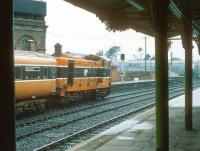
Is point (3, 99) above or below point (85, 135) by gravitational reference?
above

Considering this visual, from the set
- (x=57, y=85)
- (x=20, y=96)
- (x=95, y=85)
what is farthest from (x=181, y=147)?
(x=95, y=85)

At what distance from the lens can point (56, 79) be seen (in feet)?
73.1

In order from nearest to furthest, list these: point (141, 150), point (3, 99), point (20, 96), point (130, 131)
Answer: point (3, 99) → point (141, 150) → point (130, 131) → point (20, 96)

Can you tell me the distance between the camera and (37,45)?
4922 cm

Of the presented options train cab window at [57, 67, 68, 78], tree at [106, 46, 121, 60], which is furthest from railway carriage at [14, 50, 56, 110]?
tree at [106, 46, 121, 60]

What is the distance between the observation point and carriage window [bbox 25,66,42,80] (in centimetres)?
1838

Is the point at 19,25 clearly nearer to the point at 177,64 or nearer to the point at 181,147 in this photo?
the point at 181,147

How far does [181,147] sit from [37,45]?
136ft

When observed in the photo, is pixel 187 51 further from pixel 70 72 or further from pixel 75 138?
pixel 70 72

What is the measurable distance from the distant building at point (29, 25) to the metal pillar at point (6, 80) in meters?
44.9

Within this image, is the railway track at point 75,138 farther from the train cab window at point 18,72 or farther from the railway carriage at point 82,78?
the railway carriage at point 82,78

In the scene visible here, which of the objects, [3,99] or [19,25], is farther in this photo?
[19,25]

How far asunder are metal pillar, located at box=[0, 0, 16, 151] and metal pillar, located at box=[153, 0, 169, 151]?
4.11 metres

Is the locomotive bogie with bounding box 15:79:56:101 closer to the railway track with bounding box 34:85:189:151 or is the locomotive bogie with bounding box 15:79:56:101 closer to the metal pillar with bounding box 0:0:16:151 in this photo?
the railway track with bounding box 34:85:189:151
